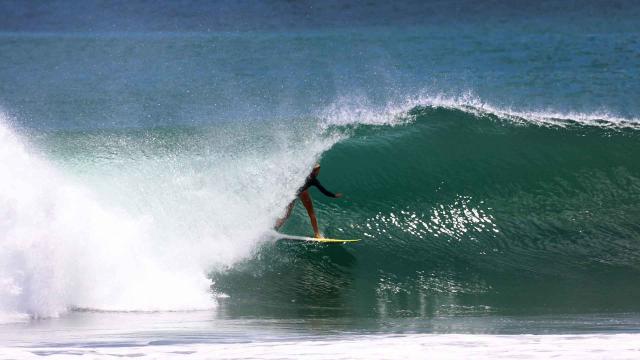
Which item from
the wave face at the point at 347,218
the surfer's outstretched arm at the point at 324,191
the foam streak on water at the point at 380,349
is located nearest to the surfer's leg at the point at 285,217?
the wave face at the point at 347,218

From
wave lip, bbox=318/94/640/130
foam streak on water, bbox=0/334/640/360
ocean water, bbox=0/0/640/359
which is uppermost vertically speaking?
wave lip, bbox=318/94/640/130

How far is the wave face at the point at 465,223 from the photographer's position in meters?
11.1

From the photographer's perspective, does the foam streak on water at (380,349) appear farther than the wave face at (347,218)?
No

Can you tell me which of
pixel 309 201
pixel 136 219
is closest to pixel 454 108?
pixel 309 201

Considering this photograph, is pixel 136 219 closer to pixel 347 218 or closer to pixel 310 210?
pixel 310 210

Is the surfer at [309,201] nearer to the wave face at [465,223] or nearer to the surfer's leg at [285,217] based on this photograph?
the surfer's leg at [285,217]

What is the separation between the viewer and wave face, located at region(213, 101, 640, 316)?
36.4ft

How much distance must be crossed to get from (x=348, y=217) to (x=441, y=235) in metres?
1.34

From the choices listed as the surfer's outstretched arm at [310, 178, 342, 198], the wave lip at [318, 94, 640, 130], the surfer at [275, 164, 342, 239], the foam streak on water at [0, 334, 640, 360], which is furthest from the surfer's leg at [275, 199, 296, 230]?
the foam streak on water at [0, 334, 640, 360]

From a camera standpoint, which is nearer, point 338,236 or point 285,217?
point 285,217

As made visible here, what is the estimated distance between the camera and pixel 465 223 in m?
13.5

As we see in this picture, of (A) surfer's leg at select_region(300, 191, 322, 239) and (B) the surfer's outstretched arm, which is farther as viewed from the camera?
(A) surfer's leg at select_region(300, 191, 322, 239)

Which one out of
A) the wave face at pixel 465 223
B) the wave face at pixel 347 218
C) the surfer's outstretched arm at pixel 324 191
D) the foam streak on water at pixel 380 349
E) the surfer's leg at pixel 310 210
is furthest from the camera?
the surfer's leg at pixel 310 210

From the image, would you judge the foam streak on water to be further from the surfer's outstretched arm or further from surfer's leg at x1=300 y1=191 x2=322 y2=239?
surfer's leg at x1=300 y1=191 x2=322 y2=239
